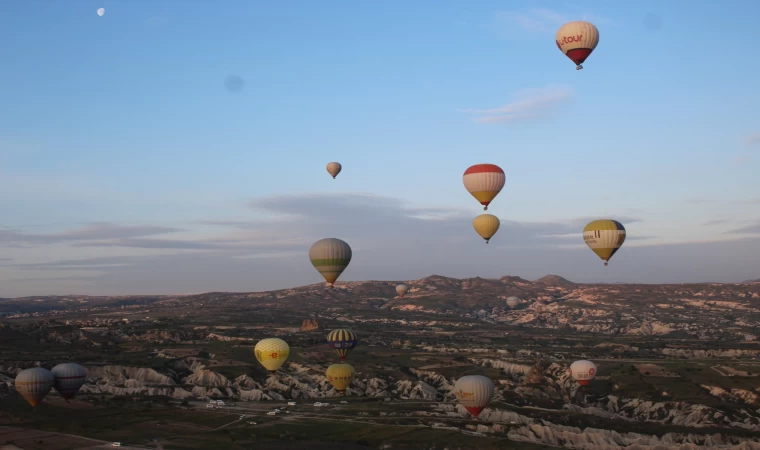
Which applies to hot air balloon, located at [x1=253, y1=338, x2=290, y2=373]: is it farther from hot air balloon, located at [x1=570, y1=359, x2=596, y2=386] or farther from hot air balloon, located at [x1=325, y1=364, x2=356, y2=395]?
hot air balloon, located at [x1=570, y1=359, x2=596, y2=386]

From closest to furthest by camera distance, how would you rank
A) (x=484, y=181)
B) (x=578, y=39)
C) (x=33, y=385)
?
(x=578, y=39) < (x=484, y=181) < (x=33, y=385)

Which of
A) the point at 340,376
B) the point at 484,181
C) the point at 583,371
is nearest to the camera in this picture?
the point at 484,181

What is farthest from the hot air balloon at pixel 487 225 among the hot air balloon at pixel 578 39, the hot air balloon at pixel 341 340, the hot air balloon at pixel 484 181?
the hot air balloon at pixel 341 340

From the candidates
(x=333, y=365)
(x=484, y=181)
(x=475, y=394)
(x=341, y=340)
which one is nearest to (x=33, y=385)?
(x=333, y=365)

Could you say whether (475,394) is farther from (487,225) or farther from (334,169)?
(334,169)

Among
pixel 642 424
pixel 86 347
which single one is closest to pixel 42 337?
pixel 86 347
